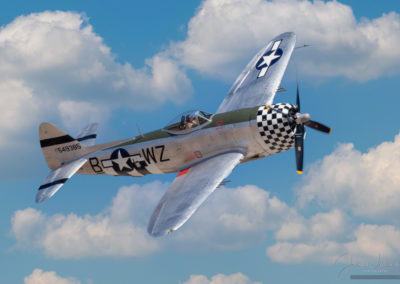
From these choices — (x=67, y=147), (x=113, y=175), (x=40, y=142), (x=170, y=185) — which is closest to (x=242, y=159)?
(x=170, y=185)

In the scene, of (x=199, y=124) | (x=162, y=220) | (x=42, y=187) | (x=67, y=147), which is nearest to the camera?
(x=162, y=220)

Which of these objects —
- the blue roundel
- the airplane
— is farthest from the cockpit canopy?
the blue roundel

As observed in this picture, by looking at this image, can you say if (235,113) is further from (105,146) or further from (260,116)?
(105,146)

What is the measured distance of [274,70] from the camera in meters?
23.5

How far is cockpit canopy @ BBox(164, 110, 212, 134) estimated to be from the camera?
19578 mm

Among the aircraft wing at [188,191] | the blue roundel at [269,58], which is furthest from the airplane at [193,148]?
the blue roundel at [269,58]

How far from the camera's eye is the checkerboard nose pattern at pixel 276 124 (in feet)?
60.3

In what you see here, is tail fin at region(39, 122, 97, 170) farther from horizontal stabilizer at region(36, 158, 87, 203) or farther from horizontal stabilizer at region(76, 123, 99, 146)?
horizontal stabilizer at region(76, 123, 99, 146)

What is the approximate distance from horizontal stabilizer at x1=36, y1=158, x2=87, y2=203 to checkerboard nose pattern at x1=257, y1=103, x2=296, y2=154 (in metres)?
7.76

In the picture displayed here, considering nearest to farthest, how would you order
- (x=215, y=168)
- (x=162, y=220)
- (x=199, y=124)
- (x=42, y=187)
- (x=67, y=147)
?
1. (x=162, y=220)
2. (x=215, y=168)
3. (x=199, y=124)
4. (x=42, y=187)
5. (x=67, y=147)

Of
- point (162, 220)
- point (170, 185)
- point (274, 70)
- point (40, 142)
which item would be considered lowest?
point (162, 220)

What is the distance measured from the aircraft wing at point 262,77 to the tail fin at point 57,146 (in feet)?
20.3

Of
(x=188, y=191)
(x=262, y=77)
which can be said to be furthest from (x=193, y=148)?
(x=262, y=77)

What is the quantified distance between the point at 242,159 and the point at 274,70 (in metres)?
6.18
